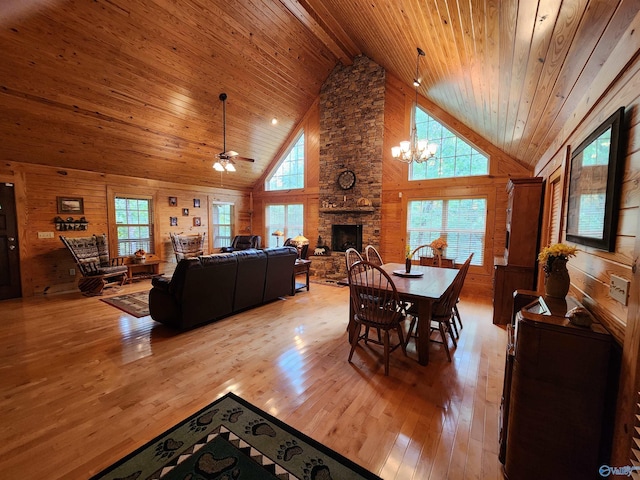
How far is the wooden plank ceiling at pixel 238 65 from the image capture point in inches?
75.6

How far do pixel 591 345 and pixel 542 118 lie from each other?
2.53 m

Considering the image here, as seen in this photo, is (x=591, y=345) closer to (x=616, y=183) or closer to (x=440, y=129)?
(x=616, y=183)

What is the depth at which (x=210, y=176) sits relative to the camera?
7.71 metres

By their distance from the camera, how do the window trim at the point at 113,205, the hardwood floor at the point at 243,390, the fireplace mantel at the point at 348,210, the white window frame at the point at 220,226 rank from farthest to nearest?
the white window frame at the point at 220,226 < the fireplace mantel at the point at 348,210 < the window trim at the point at 113,205 < the hardwood floor at the point at 243,390

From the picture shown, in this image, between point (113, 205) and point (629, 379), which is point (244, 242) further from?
point (629, 379)

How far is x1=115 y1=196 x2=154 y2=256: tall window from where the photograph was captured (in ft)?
21.0

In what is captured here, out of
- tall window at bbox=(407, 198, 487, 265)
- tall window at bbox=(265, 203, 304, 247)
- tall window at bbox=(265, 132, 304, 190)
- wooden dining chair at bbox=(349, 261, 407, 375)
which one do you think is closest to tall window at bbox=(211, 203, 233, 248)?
tall window at bbox=(265, 203, 304, 247)

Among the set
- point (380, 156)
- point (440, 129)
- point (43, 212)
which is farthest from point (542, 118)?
point (43, 212)

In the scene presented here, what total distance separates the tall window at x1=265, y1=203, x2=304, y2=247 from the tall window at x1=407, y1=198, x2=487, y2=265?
132 inches

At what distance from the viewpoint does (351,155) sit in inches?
273

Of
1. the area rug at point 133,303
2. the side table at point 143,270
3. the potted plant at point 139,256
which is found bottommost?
the area rug at point 133,303

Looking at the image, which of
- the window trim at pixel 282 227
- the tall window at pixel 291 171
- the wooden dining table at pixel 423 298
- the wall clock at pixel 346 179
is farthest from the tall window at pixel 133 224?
the wooden dining table at pixel 423 298

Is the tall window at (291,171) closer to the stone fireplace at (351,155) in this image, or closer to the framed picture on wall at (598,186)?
the stone fireplace at (351,155)

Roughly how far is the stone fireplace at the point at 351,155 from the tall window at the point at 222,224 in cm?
328
